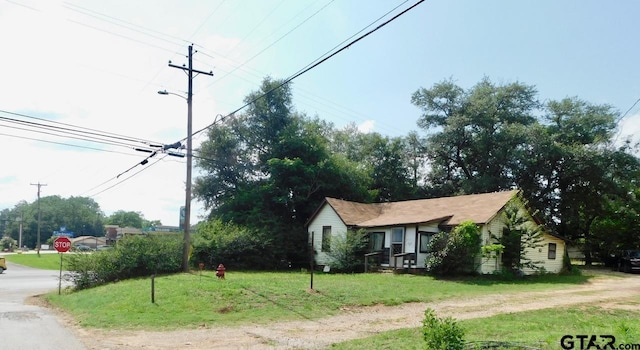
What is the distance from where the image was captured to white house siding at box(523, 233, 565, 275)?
27.7 metres

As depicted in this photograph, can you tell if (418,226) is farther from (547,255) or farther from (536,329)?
(536,329)

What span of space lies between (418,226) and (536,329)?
16.9m

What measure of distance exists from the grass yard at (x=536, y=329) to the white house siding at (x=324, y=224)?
62.3 feet

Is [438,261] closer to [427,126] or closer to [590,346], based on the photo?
[590,346]

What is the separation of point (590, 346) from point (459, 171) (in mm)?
39469

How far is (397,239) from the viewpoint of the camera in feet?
93.0

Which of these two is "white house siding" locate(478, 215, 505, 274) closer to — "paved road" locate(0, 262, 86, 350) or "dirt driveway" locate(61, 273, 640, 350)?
"dirt driveway" locate(61, 273, 640, 350)

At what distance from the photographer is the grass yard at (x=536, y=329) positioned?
8041 millimetres

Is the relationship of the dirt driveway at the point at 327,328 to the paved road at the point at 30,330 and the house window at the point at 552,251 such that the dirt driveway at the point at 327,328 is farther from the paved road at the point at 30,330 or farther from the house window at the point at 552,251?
the house window at the point at 552,251

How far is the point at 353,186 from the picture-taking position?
3959 centimetres

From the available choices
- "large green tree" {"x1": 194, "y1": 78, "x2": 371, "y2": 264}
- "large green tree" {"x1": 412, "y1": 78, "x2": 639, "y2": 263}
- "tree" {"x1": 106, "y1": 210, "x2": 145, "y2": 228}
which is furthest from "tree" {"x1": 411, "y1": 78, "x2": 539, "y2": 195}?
"tree" {"x1": 106, "y1": 210, "x2": 145, "y2": 228}

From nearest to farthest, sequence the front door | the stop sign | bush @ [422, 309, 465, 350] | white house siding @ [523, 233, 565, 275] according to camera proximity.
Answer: bush @ [422, 309, 465, 350] < the stop sign < white house siding @ [523, 233, 565, 275] < the front door

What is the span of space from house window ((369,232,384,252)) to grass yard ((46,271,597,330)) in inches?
313

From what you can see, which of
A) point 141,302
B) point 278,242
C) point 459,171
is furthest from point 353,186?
point 141,302
